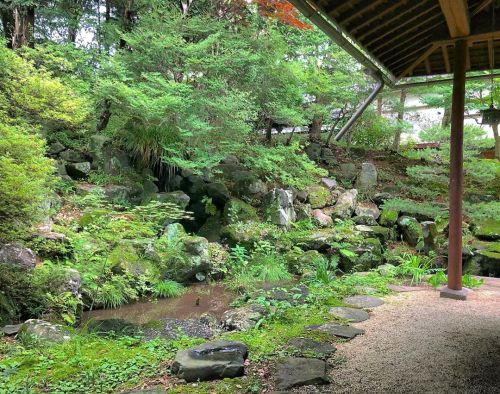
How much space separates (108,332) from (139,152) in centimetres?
509

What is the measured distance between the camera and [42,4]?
1042 cm

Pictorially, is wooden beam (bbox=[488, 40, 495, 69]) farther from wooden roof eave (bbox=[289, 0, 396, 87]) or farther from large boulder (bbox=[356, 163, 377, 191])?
large boulder (bbox=[356, 163, 377, 191])

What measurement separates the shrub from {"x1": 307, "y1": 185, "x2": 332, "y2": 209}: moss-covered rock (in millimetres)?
6776

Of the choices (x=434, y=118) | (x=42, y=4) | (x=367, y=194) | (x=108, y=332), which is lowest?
(x=108, y=332)

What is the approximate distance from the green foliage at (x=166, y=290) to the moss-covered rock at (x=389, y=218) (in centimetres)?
580

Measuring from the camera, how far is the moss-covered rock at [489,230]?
8.02 meters

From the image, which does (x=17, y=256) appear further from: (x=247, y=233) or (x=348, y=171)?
(x=348, y=171)

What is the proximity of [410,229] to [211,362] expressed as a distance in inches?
303

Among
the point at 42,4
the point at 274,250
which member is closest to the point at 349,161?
the point at 274,250

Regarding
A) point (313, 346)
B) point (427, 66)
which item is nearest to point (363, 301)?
point (313, 346)

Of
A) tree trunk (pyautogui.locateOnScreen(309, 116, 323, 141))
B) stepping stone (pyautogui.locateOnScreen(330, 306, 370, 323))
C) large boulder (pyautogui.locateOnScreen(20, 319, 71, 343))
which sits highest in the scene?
tree trunk (pyautogui.locateOnScreen(309, 116, 323, 141))

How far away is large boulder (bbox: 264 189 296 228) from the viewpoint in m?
8.84

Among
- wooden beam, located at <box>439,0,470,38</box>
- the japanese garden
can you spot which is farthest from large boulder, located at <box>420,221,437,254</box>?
wooden beam, located at <box>439,0,470,38</box>

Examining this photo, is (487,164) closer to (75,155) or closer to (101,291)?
(101,291)
